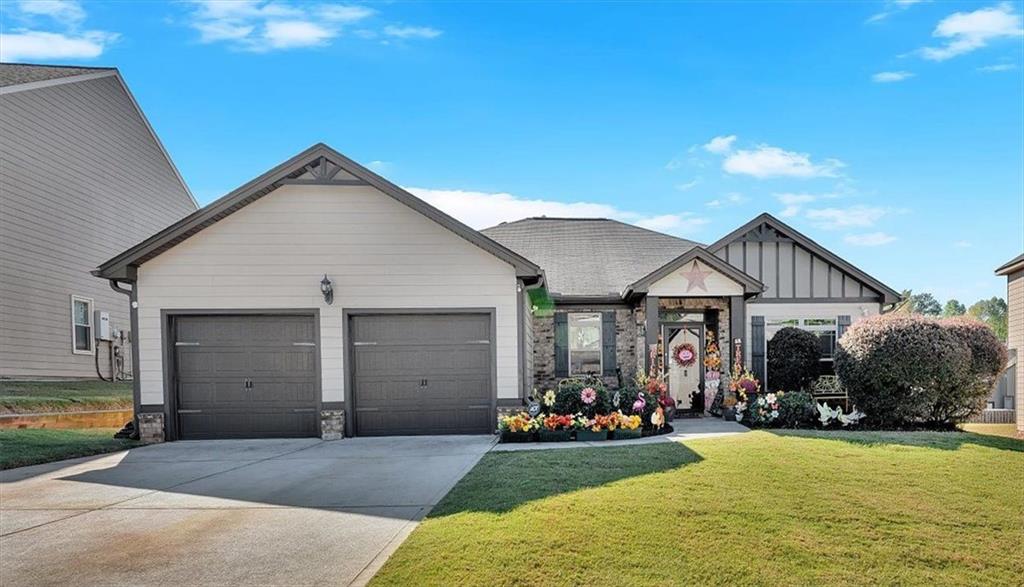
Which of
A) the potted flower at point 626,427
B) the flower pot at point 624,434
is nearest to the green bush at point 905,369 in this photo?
the potted flower at point 626,427

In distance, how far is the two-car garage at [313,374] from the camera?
33.8 feet

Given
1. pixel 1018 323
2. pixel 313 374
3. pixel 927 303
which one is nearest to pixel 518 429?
pixel 313 374

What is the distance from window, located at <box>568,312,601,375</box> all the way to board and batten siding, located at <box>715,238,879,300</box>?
380 cm

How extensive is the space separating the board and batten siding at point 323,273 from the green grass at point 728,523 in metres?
3.77

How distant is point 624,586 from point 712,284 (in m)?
10.2

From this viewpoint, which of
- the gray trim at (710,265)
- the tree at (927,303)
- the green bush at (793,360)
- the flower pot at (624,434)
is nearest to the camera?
the flower pot at (624,434)

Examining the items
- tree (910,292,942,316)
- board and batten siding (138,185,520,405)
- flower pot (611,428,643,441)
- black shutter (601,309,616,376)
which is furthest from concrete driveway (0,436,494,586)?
tree (910,292,942,316)

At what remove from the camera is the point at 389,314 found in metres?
10.3

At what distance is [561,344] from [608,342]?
3.78 feet

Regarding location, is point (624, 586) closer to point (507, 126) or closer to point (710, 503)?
point (710, 503)

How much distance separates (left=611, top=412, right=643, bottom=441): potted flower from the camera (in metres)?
9.59

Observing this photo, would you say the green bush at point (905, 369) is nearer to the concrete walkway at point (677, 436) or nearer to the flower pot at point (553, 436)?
the concrete walkway at point (677, 436)

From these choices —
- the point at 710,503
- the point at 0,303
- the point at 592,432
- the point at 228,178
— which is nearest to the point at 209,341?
the point at 228,178

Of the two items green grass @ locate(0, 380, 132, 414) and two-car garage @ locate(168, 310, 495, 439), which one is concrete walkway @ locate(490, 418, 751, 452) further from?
green grass @ locate(0, 380, 132, 414)
